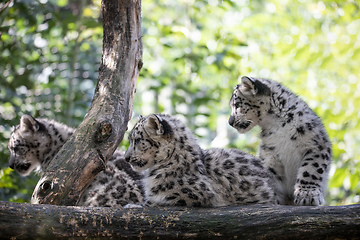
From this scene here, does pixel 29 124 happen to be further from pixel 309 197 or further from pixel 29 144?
pixel 309 197

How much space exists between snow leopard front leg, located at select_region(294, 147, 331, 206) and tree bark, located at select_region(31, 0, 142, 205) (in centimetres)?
241

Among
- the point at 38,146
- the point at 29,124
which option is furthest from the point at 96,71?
the point at 38,146

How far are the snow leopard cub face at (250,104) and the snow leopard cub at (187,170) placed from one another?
2.19 feet

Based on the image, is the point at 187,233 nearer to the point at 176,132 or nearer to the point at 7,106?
the point at 176,132

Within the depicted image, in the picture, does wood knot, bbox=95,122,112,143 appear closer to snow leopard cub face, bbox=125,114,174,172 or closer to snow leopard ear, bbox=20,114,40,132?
snow leopard cub face, bbox=125,114,174,172

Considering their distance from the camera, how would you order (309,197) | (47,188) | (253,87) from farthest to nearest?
(253,87), (309,197), (47,188)

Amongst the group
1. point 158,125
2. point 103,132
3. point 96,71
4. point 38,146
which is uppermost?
point 96,71

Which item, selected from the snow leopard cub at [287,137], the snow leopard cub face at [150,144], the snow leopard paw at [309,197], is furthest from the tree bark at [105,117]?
the snow leopard paw at [309,197]

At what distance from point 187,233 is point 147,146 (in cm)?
165

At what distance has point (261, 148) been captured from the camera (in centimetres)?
584

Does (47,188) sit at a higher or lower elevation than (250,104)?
lower

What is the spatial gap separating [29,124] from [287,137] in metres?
4.19

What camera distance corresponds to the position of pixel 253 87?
5820 millimetres

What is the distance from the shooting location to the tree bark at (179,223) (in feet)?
11.5
